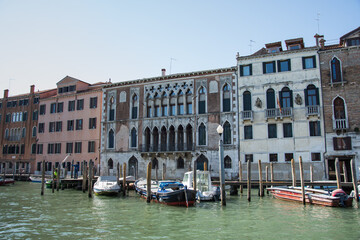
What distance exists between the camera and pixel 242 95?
26500 millimetres

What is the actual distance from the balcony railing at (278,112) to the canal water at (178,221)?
9.47 metres

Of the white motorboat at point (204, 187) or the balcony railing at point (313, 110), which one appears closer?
the white motorboat at point (204, 187)

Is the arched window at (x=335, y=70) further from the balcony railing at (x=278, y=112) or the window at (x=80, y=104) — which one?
the window at (x=80, y=104)

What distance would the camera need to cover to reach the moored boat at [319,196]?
1495cm

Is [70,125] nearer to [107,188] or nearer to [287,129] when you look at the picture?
[107,188]

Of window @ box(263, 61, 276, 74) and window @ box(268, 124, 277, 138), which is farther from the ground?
window @ box(263, 61, 276, 74)

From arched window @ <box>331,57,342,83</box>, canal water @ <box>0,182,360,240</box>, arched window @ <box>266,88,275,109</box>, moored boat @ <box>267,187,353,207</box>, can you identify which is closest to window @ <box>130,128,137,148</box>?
arched window @ <box>266,88,275,109</box>

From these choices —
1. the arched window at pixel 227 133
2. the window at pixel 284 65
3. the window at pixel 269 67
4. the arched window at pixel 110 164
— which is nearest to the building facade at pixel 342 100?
the window at pixel 284 65

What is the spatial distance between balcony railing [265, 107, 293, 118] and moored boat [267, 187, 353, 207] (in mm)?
7717

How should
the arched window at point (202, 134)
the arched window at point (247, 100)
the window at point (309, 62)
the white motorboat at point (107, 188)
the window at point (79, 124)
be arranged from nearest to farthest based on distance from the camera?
the white motorboat at point (107, 188), the window at point (309, 62), the arched window at point (247, 100), the arched window at point (202, 134), the window at point (79, 124)

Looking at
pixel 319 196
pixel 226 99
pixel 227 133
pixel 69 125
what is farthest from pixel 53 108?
pixel 319 196

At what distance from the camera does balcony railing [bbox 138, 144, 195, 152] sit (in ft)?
90.6

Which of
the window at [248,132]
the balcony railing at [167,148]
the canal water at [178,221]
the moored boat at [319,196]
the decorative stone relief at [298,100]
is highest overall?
the decorative stone relief at [298,100]

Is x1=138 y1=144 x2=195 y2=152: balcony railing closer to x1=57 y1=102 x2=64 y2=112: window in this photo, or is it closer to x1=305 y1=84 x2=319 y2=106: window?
x1=305 y1=84 x2=319 y2=106: window
